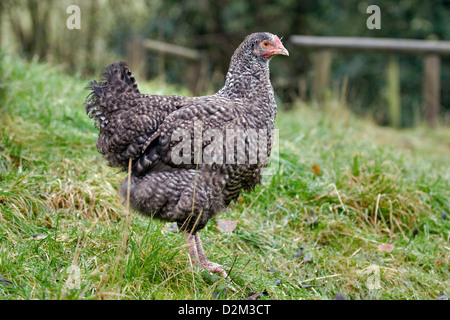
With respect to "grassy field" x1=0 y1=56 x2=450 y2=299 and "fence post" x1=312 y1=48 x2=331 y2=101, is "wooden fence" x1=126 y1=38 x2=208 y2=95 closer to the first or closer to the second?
"fence post" x1=312 y1=48 x2=331 y2=101

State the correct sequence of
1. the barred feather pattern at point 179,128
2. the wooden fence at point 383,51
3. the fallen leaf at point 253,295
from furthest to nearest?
the wooden fence at point 383,51, the barred feather pattern at point 179,128, the fallen leaf at point 253,295

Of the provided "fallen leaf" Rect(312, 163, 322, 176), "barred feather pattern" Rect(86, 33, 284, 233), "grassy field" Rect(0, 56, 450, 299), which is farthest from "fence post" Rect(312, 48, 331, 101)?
"barred feather pattern" Rect(86, 33, 284, 233)

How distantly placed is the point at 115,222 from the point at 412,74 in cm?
792

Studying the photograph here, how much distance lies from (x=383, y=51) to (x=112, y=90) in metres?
5.56

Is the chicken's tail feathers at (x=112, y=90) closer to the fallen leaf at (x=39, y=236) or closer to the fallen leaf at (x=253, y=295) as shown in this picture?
the fallen leaf at (x=39, y=236)

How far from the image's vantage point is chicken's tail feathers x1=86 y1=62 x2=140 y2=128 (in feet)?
9.75

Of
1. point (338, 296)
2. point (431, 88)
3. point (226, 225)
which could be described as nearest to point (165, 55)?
point (431, 88)

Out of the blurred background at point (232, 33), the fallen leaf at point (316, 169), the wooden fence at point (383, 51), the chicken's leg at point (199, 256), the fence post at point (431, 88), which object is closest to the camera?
the chicken's leg at point (199, 256)

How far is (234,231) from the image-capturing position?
3551 mm

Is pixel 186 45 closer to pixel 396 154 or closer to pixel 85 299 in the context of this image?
pixel 396 154

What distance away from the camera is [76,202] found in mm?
3461

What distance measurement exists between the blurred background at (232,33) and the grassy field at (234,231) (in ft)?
15.1

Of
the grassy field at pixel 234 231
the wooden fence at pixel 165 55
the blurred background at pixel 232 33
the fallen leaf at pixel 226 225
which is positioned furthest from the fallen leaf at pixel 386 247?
the blurred background at pixel 232 33

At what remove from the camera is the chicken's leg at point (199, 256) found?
2873 millimetres
